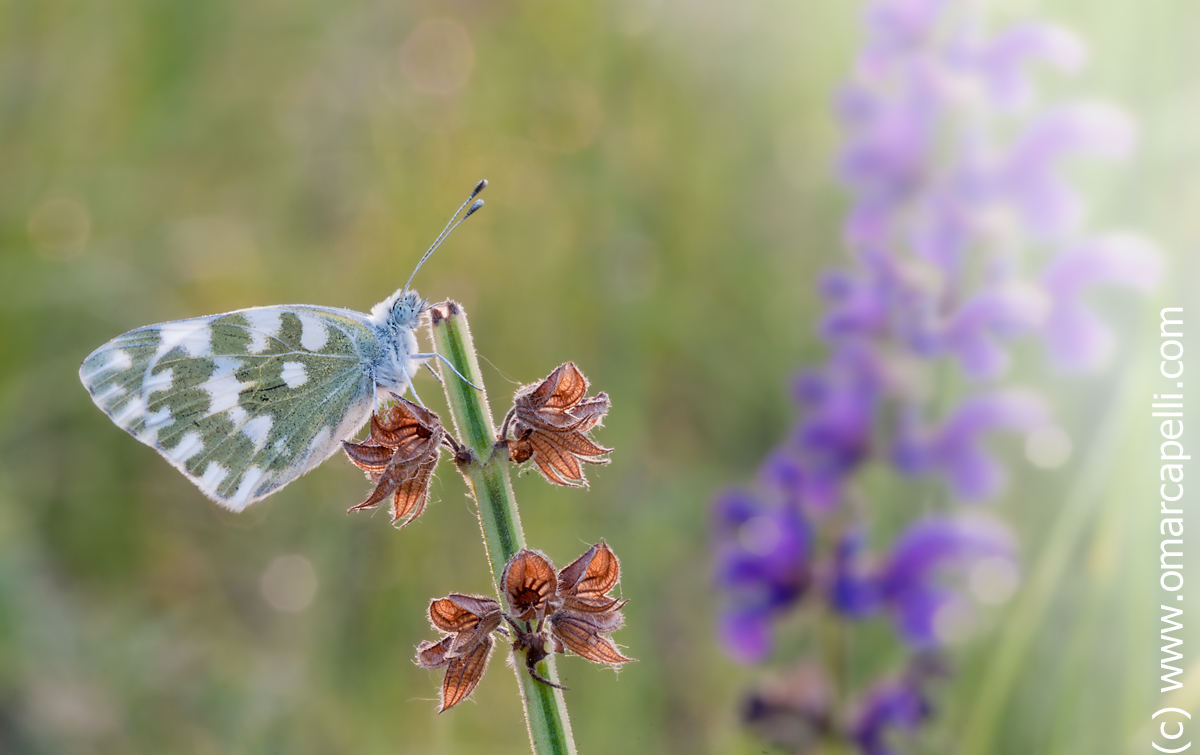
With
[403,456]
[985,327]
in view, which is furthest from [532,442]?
[985,327]

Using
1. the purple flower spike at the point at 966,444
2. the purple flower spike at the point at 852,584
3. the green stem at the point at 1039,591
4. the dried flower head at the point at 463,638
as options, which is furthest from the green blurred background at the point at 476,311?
the dried flower head at the point at 463,638

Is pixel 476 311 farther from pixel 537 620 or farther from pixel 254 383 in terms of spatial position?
pixel 537 620

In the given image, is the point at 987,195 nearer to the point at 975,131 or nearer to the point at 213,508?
the point at 975,131

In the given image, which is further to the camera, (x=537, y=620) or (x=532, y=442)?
(x=532, y=442)

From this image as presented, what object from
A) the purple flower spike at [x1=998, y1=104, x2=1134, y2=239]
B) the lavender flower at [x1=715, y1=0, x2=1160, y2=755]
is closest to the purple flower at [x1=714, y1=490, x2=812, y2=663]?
the lavender flower at [x1=715, y1=0, x2=1160, y2=755]

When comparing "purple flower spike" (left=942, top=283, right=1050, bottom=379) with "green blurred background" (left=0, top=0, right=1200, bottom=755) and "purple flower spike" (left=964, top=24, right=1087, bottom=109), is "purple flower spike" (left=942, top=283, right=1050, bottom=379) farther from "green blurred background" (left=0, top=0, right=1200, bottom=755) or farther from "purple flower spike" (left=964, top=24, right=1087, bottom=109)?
"purple flower spike" (left=964, top=24, right=1087, bottom=109)

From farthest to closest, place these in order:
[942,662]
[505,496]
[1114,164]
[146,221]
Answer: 1. [146,221]
2. [1114,164]
3. [942,662]
4. [505,496]

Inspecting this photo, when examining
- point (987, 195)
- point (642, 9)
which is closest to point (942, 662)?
point (987, 195)
